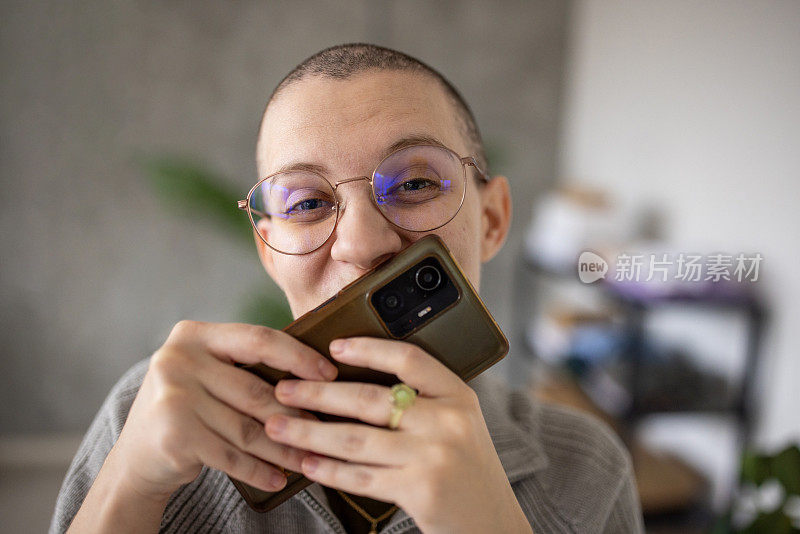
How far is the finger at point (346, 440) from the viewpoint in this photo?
41 centimetres

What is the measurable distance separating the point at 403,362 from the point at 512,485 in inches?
12.0

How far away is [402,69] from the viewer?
584 millimetres

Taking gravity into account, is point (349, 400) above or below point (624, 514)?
above

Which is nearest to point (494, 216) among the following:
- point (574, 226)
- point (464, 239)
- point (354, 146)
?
point (464, 239)

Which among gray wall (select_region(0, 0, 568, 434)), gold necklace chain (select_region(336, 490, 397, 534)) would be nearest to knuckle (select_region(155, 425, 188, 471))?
gold necklace chain (select_region(336, 490, 397, 534))

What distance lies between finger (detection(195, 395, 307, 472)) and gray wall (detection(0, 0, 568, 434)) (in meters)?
1.78

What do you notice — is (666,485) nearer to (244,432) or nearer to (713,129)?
(713,129)

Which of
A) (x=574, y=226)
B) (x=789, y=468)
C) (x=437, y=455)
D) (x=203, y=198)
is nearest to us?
(x=437, y=455)

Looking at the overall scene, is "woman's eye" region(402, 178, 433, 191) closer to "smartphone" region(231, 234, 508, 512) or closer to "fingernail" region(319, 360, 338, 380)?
"smartphone" region(231, 234, 508, 512)

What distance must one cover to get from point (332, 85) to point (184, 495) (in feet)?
1.56

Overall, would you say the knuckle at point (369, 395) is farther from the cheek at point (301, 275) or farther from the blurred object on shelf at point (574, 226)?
the blurred object on shelf at point (574, 226)

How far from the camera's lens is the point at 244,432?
0.44 metres

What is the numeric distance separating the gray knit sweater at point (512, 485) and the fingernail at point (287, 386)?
0.65 ft

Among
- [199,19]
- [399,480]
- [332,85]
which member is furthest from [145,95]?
[399,480]
